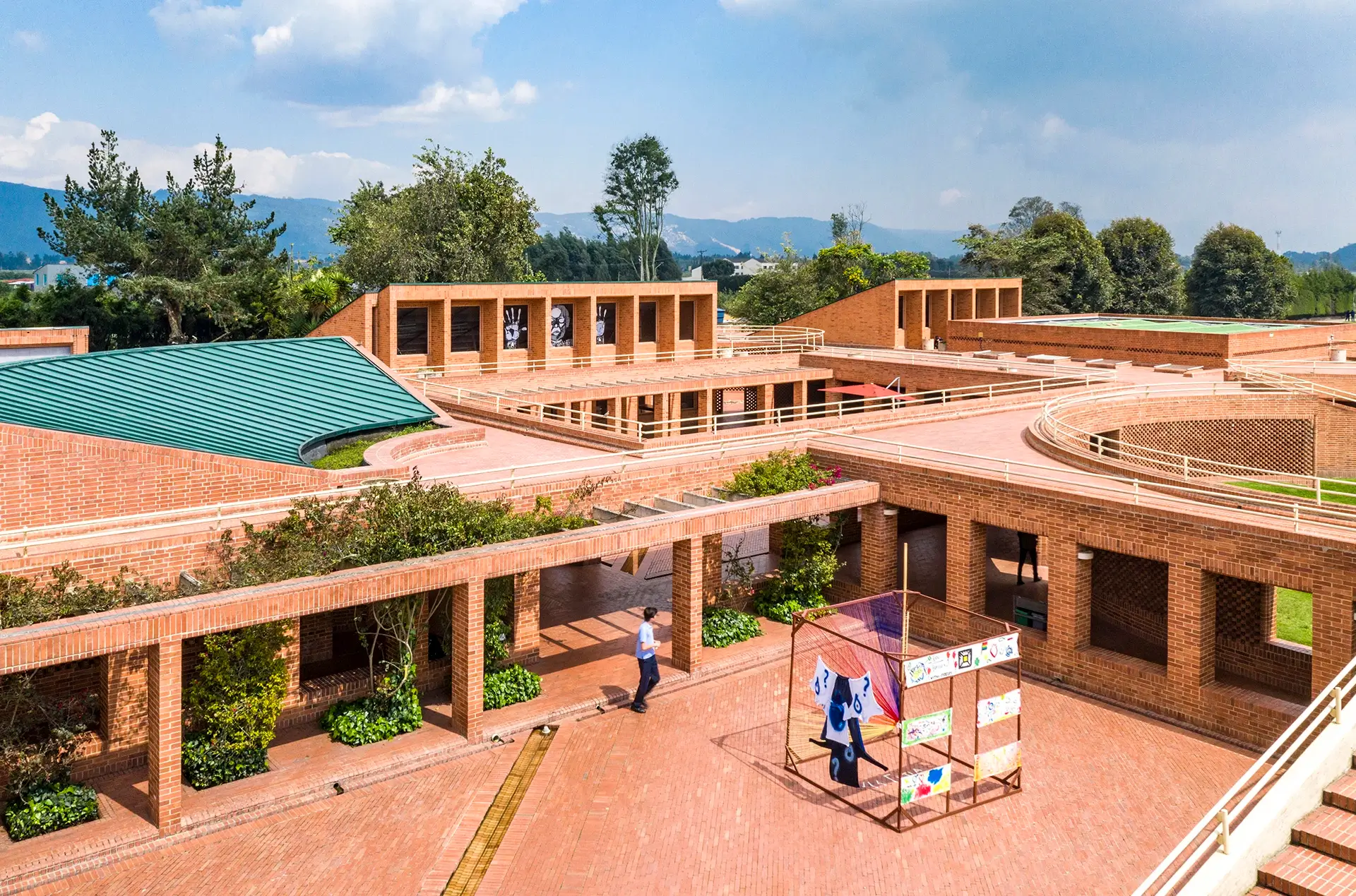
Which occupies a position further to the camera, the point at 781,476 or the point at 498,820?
the point at 781,476

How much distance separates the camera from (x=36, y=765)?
13750 millimetres

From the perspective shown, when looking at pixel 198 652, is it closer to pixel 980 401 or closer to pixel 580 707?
pixel 580 707

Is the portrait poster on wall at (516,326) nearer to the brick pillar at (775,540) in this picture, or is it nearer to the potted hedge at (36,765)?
the brick pillar at (775,540)

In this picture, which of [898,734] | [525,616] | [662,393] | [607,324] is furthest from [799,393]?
[898,734]

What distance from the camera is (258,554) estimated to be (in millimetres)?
16312

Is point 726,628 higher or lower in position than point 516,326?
lower

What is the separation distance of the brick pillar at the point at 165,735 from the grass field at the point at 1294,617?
19351 mm

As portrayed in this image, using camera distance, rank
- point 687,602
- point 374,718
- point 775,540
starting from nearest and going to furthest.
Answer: point 374,718 < point 687,602 < point 775,540

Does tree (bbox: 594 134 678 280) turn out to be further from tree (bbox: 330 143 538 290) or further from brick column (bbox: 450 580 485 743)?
brick column (bbox: 450 580 485 743)

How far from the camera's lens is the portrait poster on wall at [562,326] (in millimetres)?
40312

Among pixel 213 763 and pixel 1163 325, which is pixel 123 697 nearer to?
pixel 213 763

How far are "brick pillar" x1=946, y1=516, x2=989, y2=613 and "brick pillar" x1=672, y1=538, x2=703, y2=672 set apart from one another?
4848mm

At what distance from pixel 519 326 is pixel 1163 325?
96.9 feet

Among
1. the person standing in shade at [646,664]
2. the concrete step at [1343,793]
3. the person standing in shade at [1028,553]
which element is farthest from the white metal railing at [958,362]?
the concrete step at [1343,793]
